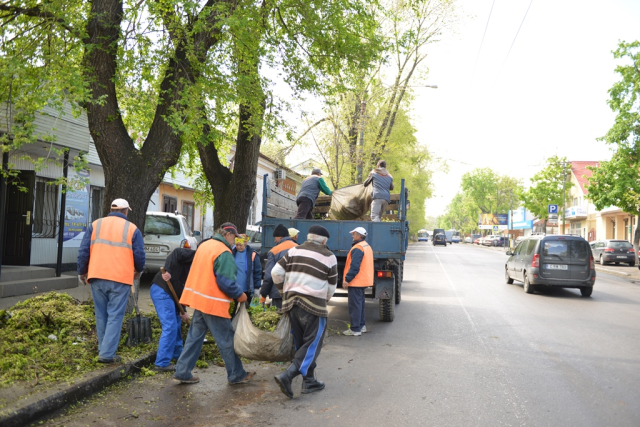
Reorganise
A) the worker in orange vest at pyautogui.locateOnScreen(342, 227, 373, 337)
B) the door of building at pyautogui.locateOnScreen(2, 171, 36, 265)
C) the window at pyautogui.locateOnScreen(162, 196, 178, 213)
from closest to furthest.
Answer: the worker in orange vest at pyautogui.locateOnScreen(342, 227, 373, 337)
the door of building at pyautogui.locateOnScreen(2, 171, 36, 265)
the window at pyautogui.locateOnScreen(162, 196, 178, 213)

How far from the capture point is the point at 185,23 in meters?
8.88

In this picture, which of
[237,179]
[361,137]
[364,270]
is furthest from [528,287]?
[361,137]

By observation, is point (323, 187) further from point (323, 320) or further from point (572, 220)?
point (572, 220)

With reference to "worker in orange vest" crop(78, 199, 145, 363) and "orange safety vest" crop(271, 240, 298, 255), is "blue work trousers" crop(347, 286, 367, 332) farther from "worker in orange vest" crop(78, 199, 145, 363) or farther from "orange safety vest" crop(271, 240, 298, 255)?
"worker in orange vest" crop(78, 199, 145, 363)

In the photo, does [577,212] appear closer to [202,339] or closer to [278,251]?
[278,251]

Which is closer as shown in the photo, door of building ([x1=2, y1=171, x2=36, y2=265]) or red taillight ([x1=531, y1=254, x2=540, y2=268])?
door of building ([x1=2, y1=171, x2=36, y2=265])

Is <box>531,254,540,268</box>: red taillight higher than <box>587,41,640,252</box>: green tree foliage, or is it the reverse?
<box>587,41,640,252</box>: green tree foliage

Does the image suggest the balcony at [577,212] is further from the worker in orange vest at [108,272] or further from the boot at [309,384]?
the worker in orange vest at [108,272]

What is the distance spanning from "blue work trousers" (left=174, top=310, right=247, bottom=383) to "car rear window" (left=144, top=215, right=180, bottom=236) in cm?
881

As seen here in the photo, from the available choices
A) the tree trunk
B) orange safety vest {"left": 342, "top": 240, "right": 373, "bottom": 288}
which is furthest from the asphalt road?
the tree trunk

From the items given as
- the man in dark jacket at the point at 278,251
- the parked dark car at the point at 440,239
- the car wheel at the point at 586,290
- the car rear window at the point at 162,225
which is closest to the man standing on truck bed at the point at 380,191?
the man in dark jacket at the point at 278,251

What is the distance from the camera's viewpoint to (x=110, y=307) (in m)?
6.04

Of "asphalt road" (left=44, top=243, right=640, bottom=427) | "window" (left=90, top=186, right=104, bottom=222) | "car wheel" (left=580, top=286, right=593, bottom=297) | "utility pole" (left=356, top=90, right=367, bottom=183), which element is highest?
"utility pole" (left=356, top=90, right=367, bottom=183)

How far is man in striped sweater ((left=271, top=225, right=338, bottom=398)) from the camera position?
18.2ft
